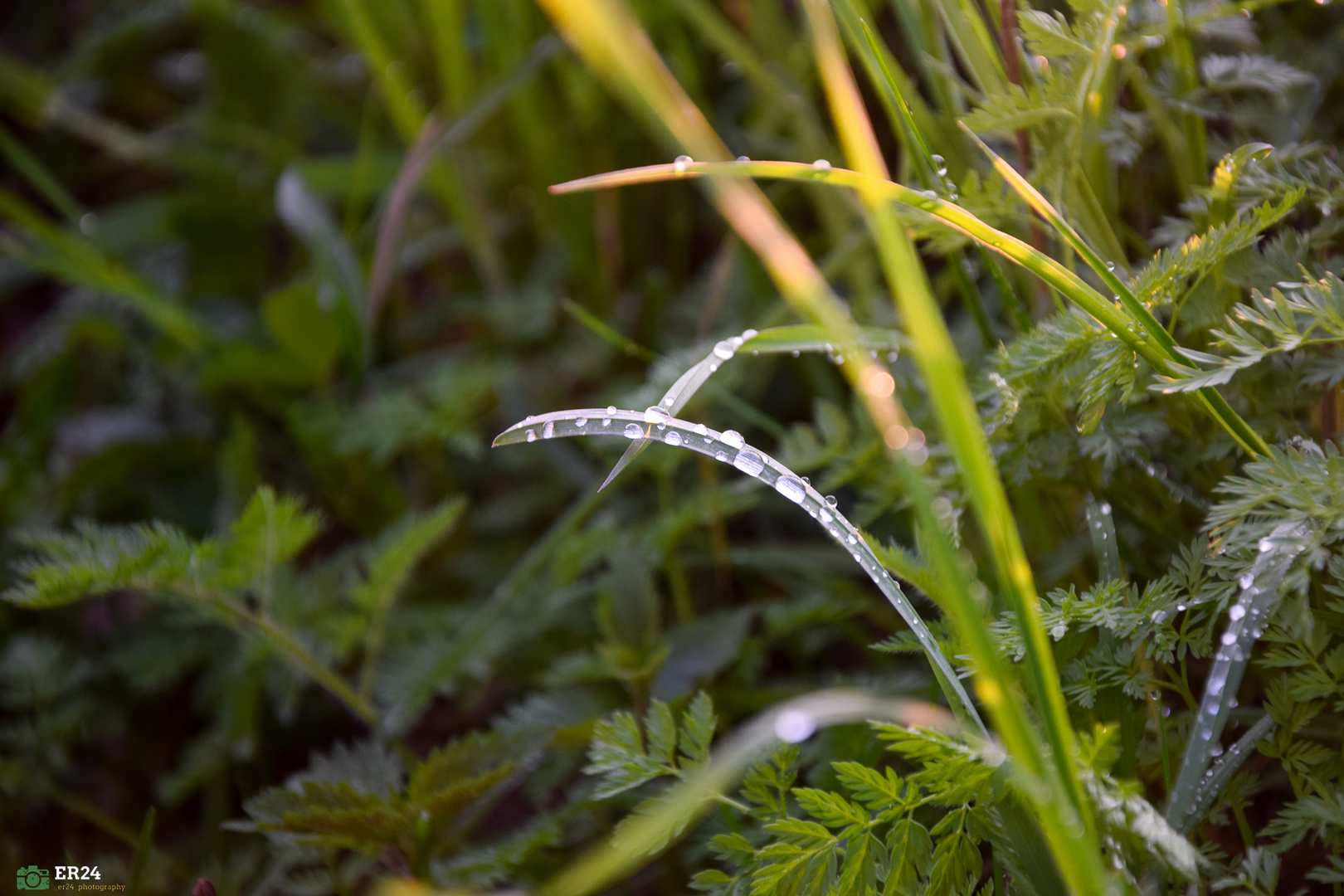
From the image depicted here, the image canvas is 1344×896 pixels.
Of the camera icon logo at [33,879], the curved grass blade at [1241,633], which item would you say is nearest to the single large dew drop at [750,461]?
the curved grass blade at [1241,633]

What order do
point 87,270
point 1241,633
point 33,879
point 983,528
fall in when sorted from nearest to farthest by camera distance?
point 983,528
point 1241,633
point 33,879
point 87,270

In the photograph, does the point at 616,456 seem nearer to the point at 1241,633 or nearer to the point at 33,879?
the point at 1241,633

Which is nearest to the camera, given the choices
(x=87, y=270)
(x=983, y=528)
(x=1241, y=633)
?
(x=983, y=528)

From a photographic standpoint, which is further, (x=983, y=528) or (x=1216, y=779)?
(x=1216, y=779)

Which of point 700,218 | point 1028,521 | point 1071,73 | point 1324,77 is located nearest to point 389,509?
point 700,218

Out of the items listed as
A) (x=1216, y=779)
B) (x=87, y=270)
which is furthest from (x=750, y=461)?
(x=87, y=270)

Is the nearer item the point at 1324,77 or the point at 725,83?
the point at 1324,77

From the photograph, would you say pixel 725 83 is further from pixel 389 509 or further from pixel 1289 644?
pixel 1289 644

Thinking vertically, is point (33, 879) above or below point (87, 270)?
below
